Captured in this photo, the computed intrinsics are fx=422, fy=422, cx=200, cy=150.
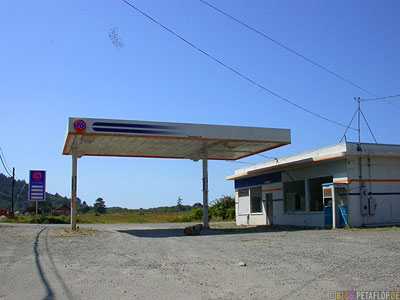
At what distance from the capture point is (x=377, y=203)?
2169 centimetres

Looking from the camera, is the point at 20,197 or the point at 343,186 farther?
the point at 20,197

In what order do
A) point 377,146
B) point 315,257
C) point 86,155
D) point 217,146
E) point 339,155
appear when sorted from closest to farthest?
point 315,257 → point 339,155 → point 377,146 → point 217,146 → point 86,155

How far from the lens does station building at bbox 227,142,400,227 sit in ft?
69.5

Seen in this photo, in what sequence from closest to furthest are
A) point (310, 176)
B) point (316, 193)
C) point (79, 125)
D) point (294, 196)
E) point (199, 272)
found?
1. point (199, 272)
2. point (79, 125)
3. point (310, 176)
4. point (316, 193)
5. point (294, 196)

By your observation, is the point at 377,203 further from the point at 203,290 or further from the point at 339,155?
the point at 203,290

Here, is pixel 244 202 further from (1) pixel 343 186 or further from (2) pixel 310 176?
(1) pixel 343 186

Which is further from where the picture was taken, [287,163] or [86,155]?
[86,155]

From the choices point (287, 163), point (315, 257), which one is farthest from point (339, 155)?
point (315, 257)

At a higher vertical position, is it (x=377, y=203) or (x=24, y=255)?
(x=377, y=203)

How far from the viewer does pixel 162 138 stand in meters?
21.3

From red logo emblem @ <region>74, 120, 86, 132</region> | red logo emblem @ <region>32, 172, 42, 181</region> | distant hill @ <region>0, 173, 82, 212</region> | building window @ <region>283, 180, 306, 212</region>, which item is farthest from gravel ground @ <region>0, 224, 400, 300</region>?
distant hill @ <region>0, 173, 82, 212</region>

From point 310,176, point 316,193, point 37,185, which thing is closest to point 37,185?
point 37,185

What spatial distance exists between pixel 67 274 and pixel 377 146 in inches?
739

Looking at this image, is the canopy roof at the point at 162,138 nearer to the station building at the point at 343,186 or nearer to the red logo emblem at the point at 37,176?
the station building at the point at 343,186
